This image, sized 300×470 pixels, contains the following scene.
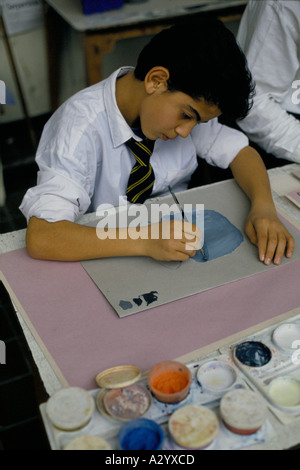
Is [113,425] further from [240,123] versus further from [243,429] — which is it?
[240,123]

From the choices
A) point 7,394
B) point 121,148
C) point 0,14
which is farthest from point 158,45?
point 0,14

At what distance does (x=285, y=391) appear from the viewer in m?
0.71

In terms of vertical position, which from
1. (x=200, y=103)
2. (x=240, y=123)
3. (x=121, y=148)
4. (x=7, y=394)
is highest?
(x=200, y=103)

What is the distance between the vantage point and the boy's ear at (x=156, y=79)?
99 cm

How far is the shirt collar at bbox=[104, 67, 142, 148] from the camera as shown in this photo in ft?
3.61

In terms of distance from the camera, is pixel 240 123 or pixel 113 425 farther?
pixel 240 123

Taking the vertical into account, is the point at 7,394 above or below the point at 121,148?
below

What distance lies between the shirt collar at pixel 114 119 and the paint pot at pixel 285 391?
2.21 feet

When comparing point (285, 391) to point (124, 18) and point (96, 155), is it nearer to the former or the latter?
point (96, 155)

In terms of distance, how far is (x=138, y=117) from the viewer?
1.14 meters

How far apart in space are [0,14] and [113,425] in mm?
Result: 2435

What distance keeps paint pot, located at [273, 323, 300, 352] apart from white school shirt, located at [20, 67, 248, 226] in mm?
505

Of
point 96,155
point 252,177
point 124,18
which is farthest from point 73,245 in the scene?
point 124,18

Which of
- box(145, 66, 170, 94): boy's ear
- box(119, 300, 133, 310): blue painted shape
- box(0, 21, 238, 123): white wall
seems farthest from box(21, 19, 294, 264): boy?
box(0, 21, 238, 123): white wall
